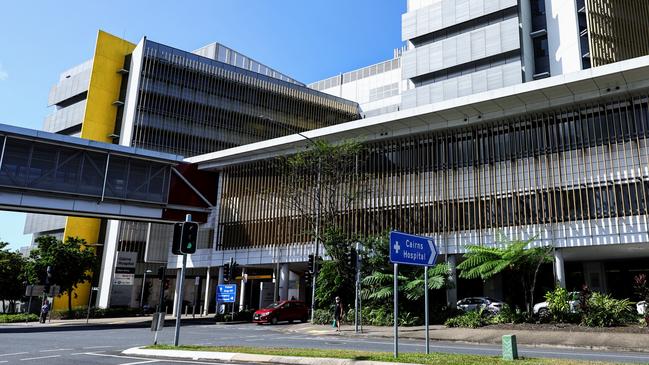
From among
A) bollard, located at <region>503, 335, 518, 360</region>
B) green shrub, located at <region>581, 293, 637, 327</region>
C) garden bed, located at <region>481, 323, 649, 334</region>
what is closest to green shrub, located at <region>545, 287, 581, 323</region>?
garden bed, located at <region>481, 323, 649, 334</region>

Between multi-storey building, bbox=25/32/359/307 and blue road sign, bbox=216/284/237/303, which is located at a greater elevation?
multi-storey building, bbox=25/32/359/307

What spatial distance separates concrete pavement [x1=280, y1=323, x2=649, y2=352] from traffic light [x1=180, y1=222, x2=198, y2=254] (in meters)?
10.5

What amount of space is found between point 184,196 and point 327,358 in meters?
33.8

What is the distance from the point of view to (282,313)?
33188mm

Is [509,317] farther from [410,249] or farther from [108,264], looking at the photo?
[108,264]

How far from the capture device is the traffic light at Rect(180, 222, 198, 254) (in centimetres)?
1512

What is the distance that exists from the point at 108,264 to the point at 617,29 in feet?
181

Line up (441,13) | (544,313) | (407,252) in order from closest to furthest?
(407,252)
(544,313)
(441,13)

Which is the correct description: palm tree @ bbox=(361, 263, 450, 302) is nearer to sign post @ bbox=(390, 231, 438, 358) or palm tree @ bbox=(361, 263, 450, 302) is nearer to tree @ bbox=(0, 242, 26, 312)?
sign post @ bbox=(390, 231, 438, 358)

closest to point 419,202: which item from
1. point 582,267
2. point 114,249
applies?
point 582,267

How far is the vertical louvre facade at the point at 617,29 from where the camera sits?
4497 centimetres

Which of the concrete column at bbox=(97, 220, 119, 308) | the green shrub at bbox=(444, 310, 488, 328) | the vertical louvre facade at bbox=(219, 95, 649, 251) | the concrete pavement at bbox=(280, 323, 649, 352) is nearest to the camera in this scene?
the concrete pavement at bbox=(280, 323, 649, 352)

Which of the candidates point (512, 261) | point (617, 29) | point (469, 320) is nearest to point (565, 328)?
point (512, 261)

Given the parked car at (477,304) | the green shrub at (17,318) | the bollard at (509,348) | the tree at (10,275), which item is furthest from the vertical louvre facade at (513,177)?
the tree at (10,275)
